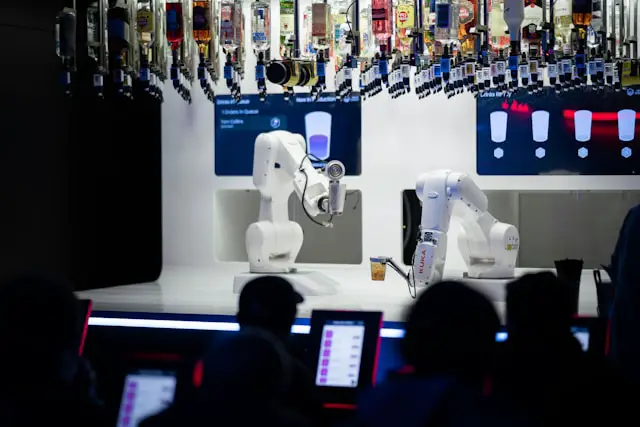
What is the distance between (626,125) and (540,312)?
22.0 ft

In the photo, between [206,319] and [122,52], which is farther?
[122,52]

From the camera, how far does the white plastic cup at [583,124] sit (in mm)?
8953

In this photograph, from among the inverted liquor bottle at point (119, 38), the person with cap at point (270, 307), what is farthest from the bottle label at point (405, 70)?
the person with cap at point (270, 307)

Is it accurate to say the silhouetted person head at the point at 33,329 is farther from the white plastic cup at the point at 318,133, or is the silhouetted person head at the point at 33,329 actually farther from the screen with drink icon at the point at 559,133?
the white plastic cup at the point at 318,133

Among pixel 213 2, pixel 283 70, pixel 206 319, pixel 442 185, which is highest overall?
pixel 213 2

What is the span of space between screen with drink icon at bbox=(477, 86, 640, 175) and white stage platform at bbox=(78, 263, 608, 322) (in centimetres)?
107

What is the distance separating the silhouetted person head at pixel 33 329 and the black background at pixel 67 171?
495cm

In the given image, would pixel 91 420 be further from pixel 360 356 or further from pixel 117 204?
pixel 117 204

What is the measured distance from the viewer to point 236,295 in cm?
769

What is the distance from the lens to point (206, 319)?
15.2ft

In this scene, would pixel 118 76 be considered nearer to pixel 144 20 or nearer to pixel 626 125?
pixel 144 20

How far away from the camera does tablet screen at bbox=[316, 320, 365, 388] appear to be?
350cm

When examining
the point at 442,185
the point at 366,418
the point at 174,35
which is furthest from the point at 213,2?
the point at 366,418

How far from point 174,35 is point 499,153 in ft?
13.3
